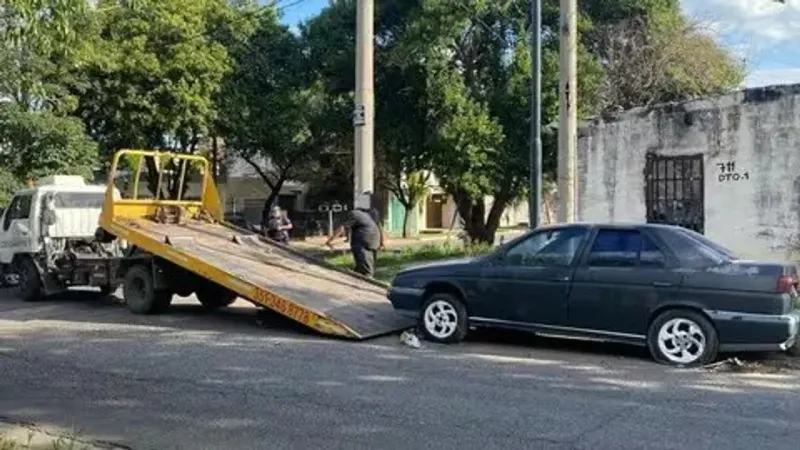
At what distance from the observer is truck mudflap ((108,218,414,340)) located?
11.3 meters

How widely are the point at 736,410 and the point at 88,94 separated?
24605 millimetres

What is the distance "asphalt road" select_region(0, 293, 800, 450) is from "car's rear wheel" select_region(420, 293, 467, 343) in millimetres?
181

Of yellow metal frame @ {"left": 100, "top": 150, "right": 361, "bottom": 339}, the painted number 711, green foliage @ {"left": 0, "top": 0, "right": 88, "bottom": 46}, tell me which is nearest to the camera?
green foliage @ {"left": 0, "top": 0, "right": 88, "bottom": 46}

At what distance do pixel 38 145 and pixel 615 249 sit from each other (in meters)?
18.5

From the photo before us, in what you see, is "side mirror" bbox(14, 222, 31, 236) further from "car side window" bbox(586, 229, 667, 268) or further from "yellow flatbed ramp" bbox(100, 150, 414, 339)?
"car side window" bbox(586, 229, 667, 268)

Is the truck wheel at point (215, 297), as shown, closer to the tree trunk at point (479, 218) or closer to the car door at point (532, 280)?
the car door at point (532, 280)

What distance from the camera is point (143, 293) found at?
13.4 meters

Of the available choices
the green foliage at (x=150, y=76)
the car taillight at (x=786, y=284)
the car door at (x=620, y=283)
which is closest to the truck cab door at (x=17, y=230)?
the car door at (x=620, y=283)

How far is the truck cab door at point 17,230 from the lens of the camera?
15758 millimetres

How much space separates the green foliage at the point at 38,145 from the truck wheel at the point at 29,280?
760 cm

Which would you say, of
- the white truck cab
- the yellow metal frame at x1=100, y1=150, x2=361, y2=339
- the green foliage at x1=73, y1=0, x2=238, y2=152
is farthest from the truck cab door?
Result: the green foliage at x1=73, y1=0, x2=238, y2=152

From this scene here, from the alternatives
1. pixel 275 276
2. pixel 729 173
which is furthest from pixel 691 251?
pixel 729 173

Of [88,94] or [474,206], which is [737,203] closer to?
[474,206]

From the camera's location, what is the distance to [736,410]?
7.52 meters
